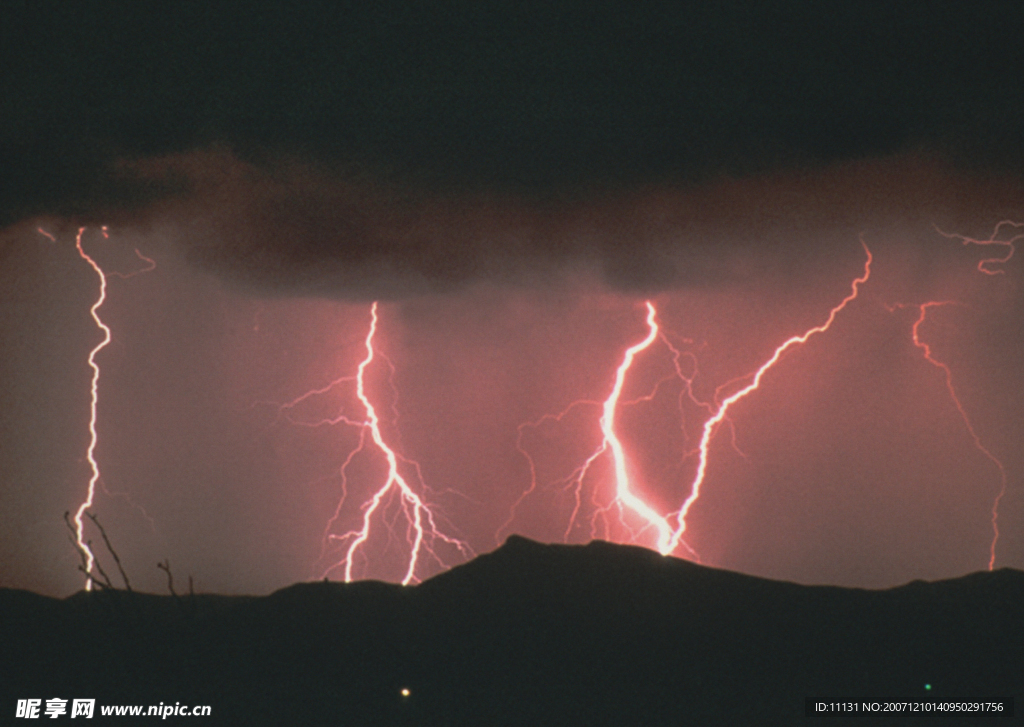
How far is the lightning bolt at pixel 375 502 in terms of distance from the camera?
5.77 m

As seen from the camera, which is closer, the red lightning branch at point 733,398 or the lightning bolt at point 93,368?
the red lightning branch at point 733,398

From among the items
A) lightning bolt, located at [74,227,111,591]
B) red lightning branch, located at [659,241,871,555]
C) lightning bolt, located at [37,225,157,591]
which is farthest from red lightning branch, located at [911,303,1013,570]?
lightning bolt, located at [74,227,111,591]

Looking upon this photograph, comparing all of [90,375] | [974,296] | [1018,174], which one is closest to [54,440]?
[90,375]

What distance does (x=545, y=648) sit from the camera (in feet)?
14.7

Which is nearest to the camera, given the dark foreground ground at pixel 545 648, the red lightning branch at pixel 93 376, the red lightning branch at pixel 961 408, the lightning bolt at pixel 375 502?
the dark foreground ground at pixel 545 648

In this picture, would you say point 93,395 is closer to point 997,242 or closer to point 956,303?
point 956,303

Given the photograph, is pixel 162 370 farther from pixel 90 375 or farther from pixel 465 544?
pixel 465 544

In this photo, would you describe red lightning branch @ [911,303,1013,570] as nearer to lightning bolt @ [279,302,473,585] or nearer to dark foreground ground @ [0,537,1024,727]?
dark foreground ground @ [0,537,1024,727]

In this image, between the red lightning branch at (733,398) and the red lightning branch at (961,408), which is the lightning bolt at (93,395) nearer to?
the red lightning branch at (733,398)

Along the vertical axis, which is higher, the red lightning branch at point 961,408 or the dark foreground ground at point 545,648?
the red lightning branch at point 961,408

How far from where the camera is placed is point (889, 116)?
17.1ft

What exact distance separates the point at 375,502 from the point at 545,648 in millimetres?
2062

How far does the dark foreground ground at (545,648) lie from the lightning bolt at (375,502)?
585mm

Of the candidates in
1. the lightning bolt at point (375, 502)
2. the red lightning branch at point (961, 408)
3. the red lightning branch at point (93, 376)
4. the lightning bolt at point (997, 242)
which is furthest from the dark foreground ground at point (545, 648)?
the lightning bolt at point (997, 242)
